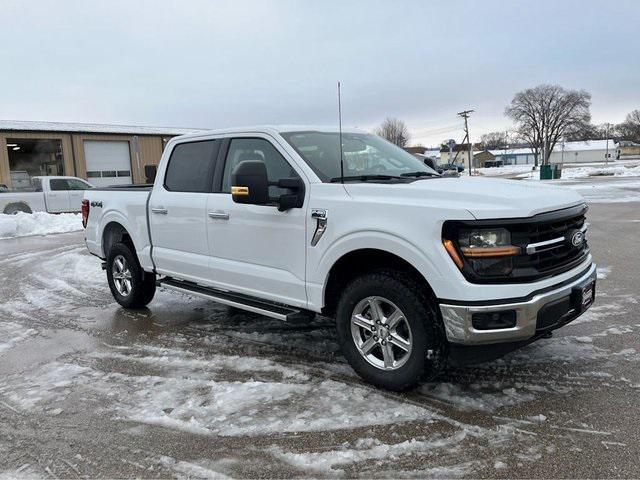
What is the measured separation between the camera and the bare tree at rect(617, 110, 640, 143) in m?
120

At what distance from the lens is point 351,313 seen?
3.97 meters

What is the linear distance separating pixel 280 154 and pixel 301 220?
0.70m

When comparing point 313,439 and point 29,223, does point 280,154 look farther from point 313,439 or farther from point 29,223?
point 29,223

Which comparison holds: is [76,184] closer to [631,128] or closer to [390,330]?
[390,330]

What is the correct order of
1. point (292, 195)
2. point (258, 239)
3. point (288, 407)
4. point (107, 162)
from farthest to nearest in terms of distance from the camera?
point (107, 162) → point (258, 239) → point (292, 195) → point (288, 407)

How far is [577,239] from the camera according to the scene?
152 inches

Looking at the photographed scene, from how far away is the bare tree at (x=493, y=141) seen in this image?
134750 millimetres

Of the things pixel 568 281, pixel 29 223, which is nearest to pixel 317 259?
pixel 568 281

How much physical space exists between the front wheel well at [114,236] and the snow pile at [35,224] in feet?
32.9

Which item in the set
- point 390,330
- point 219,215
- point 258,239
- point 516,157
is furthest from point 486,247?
point 516,157

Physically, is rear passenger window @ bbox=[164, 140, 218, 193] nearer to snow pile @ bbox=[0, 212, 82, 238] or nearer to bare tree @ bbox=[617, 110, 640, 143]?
snow pile @ bbox=[0, 212, 82, 238]

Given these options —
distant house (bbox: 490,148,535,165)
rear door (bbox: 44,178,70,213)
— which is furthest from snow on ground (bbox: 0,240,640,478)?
distant house (bbox: 490,148,535,165)

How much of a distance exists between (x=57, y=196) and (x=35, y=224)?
3046 millimetres

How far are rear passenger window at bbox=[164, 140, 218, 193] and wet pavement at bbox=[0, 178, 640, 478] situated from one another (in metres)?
1.51
